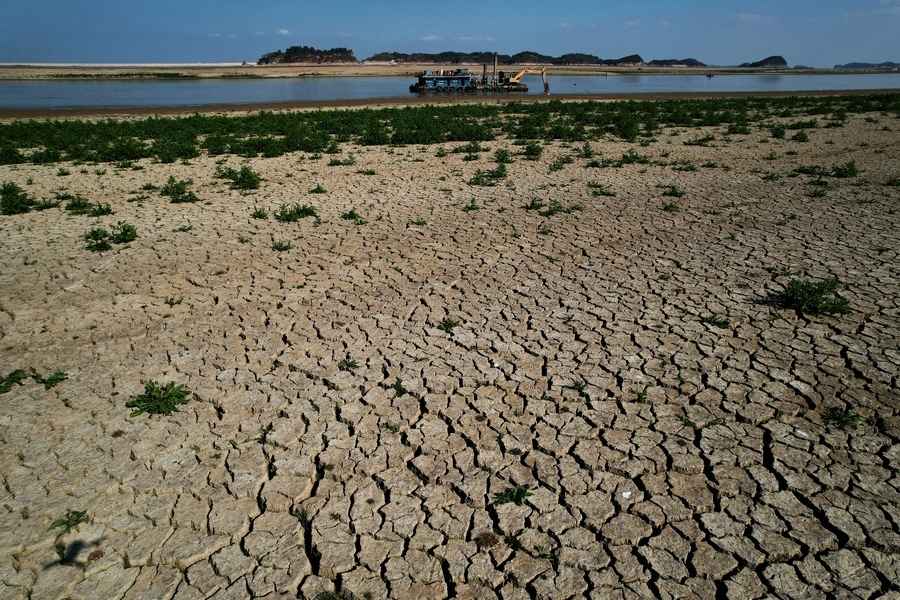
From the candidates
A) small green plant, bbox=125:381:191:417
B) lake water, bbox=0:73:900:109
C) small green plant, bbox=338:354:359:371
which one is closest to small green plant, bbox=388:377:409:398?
small green plant, bbox=338:354:359:371

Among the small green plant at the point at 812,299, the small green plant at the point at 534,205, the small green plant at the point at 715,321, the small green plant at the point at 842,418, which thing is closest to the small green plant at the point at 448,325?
the small green plant at the point at 715,321

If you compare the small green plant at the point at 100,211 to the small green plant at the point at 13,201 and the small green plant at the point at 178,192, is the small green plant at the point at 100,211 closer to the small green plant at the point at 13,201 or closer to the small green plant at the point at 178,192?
the small green plant at the point at 178,192

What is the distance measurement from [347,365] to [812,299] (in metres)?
5.01

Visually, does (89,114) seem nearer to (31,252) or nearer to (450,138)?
(450,138)

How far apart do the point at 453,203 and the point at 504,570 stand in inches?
323

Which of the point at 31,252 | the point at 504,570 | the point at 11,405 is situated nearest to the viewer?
the point at 504,570

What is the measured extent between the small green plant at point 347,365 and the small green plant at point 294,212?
507cm

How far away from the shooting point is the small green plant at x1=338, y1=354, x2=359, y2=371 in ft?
16.4

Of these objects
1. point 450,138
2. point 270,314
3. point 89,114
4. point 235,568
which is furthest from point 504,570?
point 89,114

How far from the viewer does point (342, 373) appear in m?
4.93

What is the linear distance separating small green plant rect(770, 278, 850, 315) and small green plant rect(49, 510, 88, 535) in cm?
667

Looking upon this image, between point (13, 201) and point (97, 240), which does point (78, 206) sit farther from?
point (97, 240)

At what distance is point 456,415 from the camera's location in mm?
4285

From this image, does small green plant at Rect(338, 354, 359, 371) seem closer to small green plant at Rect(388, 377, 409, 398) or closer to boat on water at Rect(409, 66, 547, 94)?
small green plant at Rect(388, 377, 409, 398)
